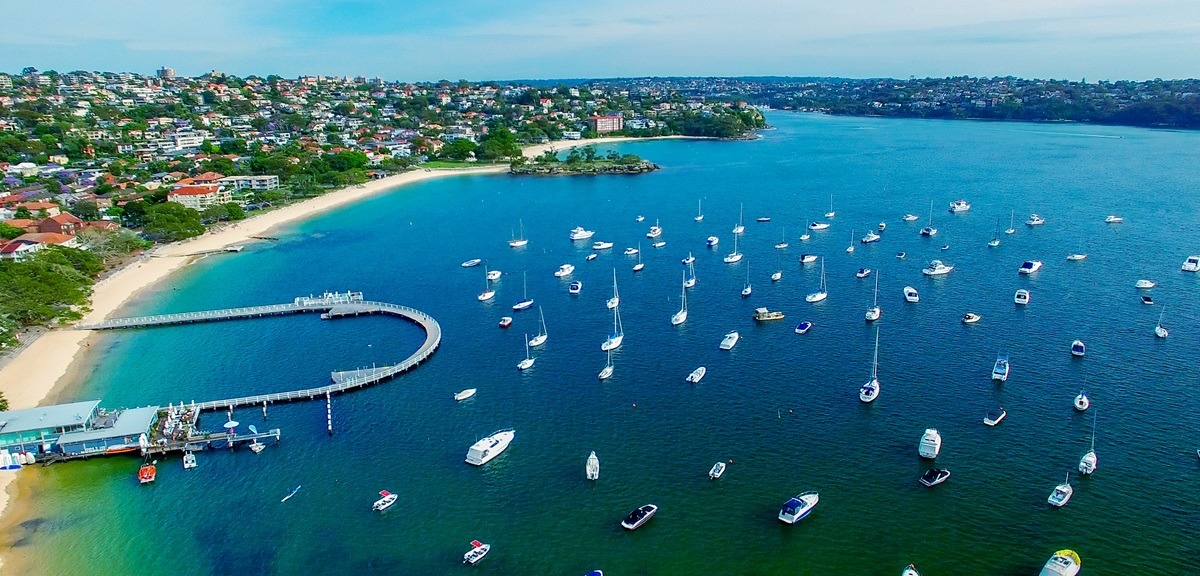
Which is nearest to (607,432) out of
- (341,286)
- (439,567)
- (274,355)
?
(439,567)

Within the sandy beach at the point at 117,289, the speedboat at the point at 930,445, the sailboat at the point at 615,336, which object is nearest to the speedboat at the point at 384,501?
the sandy beach at the point at 117,289

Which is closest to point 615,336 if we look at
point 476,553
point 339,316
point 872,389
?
point 872,389

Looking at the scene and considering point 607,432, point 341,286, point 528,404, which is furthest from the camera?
point 341,286

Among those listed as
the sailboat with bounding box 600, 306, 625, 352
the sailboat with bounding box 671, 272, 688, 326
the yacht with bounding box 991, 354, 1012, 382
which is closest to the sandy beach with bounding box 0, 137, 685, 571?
the sailboat with bounding box 600, 306, 625, 352

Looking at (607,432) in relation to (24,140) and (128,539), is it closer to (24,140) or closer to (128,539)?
(128,539)

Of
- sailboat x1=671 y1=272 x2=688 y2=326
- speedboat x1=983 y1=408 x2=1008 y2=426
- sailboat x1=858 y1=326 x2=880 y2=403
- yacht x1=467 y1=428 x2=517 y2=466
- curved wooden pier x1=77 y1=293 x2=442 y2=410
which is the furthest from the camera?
sailboat x1=671 y1=272 x2=688 y2=326

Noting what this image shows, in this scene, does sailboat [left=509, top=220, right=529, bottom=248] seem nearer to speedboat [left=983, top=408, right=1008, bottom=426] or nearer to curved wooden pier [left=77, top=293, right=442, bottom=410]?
curved wooden pier [left=77, top=293, right=442, bottom=410]
